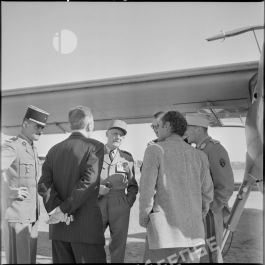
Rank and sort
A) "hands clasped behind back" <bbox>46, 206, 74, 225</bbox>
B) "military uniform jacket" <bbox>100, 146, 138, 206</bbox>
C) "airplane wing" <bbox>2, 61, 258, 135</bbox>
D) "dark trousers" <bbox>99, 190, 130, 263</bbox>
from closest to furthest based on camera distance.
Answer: "hands clasped behind back" <bbox>46, 206, 74, 225</bbox>
"dark trousers" <bbox>99, 190, 130, 263</bbox>
"military uniform jacket" <bbox>100, 146, 138, 206</bbox>
"airplane wing" <bbox>2, 61, 258, 135</bbox>

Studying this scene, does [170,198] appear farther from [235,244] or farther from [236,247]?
[235,244]

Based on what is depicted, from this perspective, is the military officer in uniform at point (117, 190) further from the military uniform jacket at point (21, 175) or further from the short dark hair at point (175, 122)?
the short dark hair at point (175, 122)

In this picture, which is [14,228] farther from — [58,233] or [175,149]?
[175,149]

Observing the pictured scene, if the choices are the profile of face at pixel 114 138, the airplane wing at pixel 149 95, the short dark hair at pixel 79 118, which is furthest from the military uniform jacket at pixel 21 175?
the airplane wing at pixel 149 95

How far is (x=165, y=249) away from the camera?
1.78 metres

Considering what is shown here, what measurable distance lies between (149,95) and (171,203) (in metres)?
2.17

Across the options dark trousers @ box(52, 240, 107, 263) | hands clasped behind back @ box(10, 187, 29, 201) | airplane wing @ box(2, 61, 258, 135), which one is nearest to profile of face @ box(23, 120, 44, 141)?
hands clasped behind back @ box(10, 187, 29, 201)

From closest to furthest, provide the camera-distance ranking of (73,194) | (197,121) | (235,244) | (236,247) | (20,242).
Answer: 1. (73,194)
2. (20,242)
3. (197,121)
4. (236,247)
5. (235,244)

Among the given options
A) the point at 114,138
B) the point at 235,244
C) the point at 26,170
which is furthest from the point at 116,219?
the point at 235,244

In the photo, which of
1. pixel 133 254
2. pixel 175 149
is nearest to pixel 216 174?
pixel 175 149

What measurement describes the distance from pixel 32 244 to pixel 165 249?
80 centimetres

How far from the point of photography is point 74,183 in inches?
67.9

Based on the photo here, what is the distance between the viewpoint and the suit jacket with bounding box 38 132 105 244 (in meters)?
1.71

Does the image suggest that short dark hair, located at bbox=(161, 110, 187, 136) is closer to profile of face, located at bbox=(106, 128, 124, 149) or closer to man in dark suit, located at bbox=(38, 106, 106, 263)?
man in dark suit, located at bbox=(38, 106, 106, 263)
